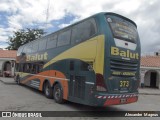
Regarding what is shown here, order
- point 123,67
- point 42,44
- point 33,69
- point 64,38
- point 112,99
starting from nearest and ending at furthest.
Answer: point 112,99 → point 123,67 → point 64,38 → point 42,44 → point 33,69

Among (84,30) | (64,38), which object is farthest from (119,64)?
(64,38)

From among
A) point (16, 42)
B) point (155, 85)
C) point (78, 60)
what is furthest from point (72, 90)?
point (16, 42)

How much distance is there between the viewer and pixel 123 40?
10.1 metres

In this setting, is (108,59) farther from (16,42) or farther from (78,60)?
(16,42)

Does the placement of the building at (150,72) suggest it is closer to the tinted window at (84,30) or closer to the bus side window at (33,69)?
the bus side window at (33,69)

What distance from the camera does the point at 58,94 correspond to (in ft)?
41.7

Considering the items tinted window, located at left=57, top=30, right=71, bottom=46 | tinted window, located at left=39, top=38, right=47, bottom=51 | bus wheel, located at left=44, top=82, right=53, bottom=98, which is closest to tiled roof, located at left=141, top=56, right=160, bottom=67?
tinted window, located at left=39, top=38, right=47, bottom=51

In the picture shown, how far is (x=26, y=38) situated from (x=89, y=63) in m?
52.0

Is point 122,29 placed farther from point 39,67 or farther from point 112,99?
point 39,67

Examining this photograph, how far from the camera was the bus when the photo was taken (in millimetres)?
9391

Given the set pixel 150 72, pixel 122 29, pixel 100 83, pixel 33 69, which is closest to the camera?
pixel 100 83

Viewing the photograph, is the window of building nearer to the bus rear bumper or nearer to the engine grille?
the engine grille

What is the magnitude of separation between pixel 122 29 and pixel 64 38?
11.7 feet

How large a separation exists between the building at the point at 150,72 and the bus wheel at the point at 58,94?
64.5 ft
